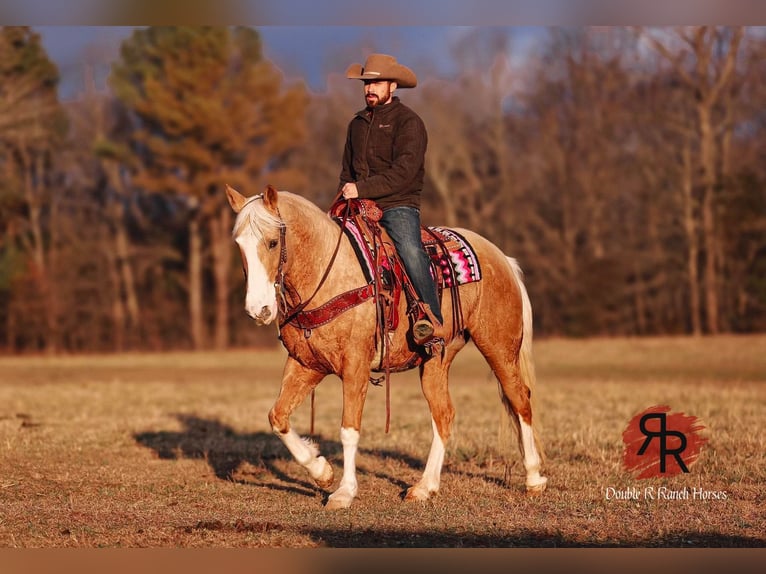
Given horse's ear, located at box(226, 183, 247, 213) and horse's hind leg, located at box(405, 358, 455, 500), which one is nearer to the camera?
horse's ear, located at box(226, 183, 247, 213)

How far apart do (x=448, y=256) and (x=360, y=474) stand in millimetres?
2485

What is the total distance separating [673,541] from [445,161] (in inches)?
1453

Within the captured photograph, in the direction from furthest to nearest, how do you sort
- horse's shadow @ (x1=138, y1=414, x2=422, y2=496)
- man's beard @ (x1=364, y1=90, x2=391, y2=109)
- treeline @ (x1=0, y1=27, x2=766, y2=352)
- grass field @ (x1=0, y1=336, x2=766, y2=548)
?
treeline @ (x1=0, y1=27, x2=766, y2=352), horse's shadow @ (x1=138, y1=414, x2=422, y2=496), man's beard @ (x1=364, y1=90, x2=391, y2=109), grass field @ (x1=0, y1=336, x2=766, y2=548)

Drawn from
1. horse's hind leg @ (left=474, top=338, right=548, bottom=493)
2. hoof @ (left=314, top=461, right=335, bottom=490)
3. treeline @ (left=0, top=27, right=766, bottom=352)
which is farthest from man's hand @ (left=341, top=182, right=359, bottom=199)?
treeline @ (left=0, top=27, right=766, bottom=352)

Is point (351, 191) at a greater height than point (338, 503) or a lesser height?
greater

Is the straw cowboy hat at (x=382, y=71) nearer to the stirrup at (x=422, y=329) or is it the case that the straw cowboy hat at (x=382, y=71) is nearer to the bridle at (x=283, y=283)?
the bridle at (x=283, y=283)

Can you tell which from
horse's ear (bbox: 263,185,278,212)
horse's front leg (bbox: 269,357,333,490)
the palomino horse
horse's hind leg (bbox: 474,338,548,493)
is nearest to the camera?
the palomino horse

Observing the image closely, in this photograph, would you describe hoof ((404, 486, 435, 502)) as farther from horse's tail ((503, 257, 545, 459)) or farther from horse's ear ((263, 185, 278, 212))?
horse's ear ((263, 185, 278, 212))

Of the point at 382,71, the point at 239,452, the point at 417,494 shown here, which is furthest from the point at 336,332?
the point at 239,452

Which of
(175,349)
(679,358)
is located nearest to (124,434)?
(679,358)

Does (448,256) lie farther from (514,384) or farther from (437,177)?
(437,177)

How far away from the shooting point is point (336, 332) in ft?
27.7

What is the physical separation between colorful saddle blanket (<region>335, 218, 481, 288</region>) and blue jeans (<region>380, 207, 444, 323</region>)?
24cm

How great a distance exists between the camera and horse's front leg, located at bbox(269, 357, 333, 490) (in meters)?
8.58
